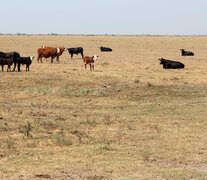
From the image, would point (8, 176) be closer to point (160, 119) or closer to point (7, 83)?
point (160, 119)

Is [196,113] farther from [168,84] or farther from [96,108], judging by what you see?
[168,84]

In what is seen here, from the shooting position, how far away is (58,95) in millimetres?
16500

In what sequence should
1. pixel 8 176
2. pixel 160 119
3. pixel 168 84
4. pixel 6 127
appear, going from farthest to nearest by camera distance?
pixel 168 84, pixel 160 119, pixel 6 127, pixel 8 176

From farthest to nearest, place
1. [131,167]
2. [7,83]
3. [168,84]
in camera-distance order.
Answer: [168,84]
[7,83]
[131,167]

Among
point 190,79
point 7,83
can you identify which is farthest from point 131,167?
point 190,79

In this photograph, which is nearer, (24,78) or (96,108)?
(96,108)

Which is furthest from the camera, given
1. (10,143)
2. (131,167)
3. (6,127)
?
(6,127)

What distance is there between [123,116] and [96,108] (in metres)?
1.76

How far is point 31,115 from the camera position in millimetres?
12711

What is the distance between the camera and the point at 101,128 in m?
11.2

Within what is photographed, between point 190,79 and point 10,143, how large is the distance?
13.6 meters

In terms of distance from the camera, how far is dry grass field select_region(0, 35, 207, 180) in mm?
7750

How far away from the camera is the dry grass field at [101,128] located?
7.75 m

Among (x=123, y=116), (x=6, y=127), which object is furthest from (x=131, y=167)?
(x=123, y=116)
